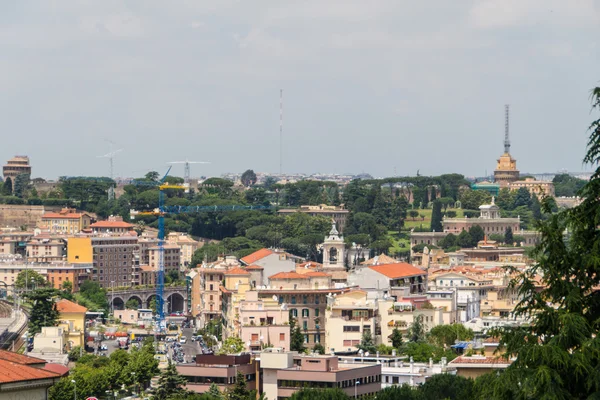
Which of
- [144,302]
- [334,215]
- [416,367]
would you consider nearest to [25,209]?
[334,215]

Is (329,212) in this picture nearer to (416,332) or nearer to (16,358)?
(416,332)

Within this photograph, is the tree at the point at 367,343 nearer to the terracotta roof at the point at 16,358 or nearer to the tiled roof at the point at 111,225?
the terracotta roof at the point at 16,358

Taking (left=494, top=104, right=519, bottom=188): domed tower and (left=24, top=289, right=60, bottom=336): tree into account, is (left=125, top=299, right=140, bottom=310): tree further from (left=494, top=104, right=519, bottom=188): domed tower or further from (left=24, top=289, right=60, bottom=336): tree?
(left=494, top=104, right=519, bottom=188): domed tower

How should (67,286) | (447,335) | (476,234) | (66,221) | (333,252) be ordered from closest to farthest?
1. (447,335)
2. (333,252)
3. (67,286)
4. (476,234)
5. (66,221)

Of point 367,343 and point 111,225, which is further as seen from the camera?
point 111,225

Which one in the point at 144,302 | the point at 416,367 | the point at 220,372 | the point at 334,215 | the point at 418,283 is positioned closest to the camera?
the point at 220,372

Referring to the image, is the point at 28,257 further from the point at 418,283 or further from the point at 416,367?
the point at 416,367

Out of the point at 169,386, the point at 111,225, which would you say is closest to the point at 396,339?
the point at 169,386
